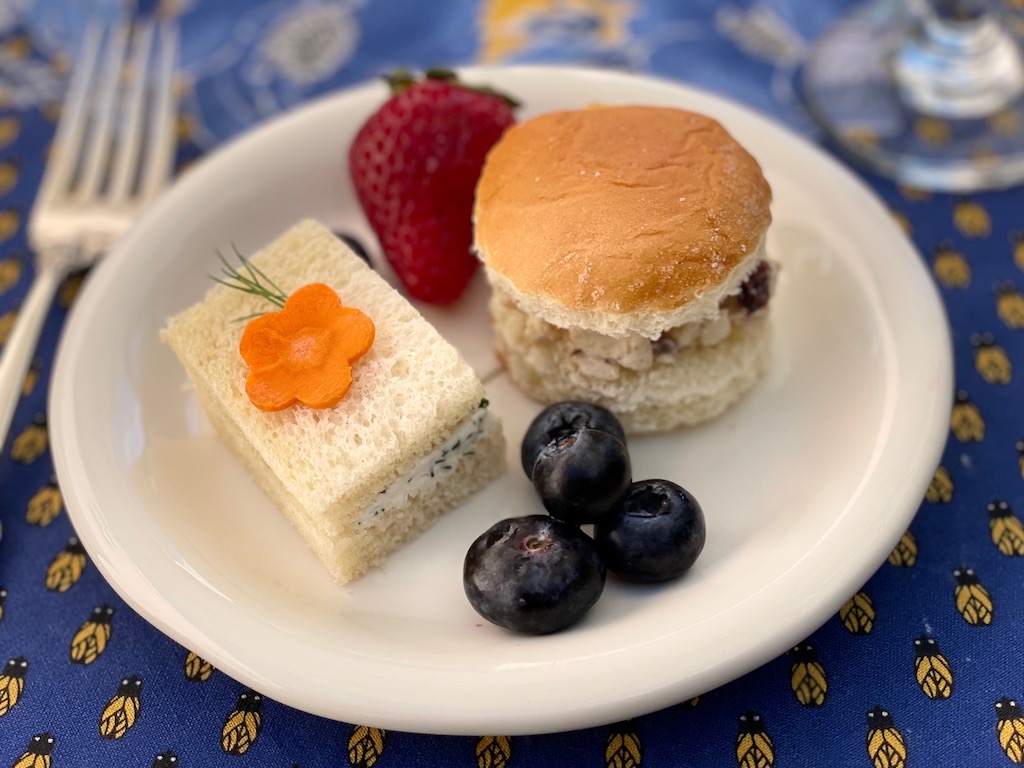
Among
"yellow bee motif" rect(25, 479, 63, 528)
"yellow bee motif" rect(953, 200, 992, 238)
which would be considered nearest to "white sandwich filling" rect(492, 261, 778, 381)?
"yellow bee motif" rect(953, 200, 992, 238)

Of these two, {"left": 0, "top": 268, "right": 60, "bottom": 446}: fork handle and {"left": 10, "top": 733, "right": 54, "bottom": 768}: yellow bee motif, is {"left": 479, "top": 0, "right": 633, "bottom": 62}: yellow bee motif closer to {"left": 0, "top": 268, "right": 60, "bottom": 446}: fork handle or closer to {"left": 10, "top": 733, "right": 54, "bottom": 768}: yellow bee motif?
{"left": 0, "top": 268, "right": 60, "bottom": 446}: fork handle

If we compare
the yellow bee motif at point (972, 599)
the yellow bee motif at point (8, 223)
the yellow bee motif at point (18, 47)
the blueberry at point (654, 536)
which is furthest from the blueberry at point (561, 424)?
the yellow bee motif at point (18, 47)

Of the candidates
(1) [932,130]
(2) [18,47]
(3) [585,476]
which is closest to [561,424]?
(3) [585,476]

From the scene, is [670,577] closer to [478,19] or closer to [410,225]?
[410,225]

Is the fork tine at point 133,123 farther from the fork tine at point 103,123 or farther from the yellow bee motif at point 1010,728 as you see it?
the yellow bee motif at point 1010,728

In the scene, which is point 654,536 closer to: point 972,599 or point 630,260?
point 630,260

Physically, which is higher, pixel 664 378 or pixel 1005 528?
pixel 664 378

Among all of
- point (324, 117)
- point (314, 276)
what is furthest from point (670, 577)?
point (324, 117)
